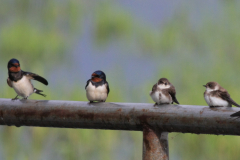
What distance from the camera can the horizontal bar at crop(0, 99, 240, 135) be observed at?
3.78 ft

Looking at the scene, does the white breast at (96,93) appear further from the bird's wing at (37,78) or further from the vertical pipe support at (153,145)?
the vertical pipe support at (153,145)

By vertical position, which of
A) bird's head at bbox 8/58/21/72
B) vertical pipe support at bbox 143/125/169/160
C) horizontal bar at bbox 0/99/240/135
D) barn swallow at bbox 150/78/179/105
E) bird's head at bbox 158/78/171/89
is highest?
bird's head at bbox 8/58/21/72

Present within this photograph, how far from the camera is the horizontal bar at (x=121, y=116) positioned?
115cm

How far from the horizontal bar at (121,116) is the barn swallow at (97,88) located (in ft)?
3.15

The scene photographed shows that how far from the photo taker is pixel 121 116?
127 centimetres

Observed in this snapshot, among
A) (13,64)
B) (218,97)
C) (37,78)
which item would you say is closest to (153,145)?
(218,97)

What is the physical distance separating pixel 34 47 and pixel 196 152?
2.92 m

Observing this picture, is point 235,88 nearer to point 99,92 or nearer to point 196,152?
point 196,152

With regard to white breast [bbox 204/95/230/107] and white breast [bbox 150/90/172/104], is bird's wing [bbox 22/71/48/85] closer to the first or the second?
white breast [bbox 150/90/172/104]

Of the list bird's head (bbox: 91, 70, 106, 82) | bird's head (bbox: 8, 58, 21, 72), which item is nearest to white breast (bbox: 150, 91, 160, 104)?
bird's head (bbox: 91, 70, 106, 82)

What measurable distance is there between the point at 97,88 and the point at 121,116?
117 centimetres

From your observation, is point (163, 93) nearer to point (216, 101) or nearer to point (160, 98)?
point (160, 98)

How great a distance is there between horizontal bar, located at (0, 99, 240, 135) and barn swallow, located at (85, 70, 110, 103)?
96 centimetres

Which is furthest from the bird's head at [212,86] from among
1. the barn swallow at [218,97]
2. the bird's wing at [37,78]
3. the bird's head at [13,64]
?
the bird's head at [13,64]
